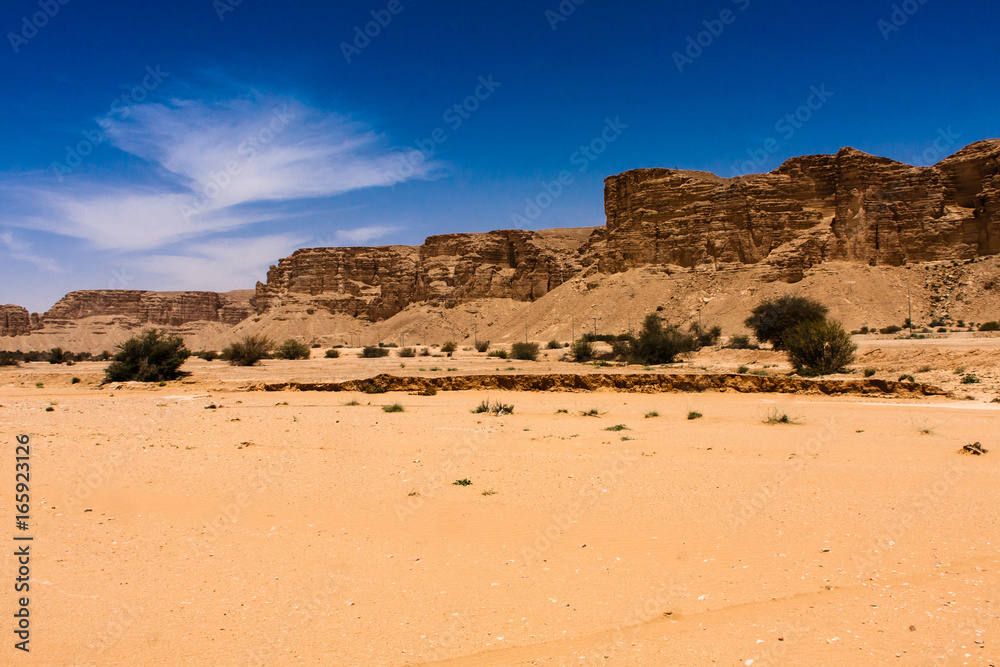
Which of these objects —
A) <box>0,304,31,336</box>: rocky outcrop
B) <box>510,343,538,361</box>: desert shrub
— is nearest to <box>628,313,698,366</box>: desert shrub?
<box>510,343,538,361</box>: desert shrub

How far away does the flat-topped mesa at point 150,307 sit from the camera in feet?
468

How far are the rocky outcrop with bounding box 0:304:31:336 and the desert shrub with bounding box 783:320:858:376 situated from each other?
525ft

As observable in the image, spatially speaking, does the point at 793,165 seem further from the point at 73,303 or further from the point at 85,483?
the point at 73,303

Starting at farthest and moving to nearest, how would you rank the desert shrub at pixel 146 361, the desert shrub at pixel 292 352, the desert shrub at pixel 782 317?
the desert shrub at pixel 292 352
the desert shrub at pixel 782 317
the desert shrub at pixel 146 361

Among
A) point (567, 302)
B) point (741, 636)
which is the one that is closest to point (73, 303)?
point (567, 302)

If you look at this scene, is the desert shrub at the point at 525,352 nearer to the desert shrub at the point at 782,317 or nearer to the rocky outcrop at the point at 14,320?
the desert shrub at the point at 782,317

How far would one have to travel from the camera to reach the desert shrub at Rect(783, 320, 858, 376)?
26797 millimetres

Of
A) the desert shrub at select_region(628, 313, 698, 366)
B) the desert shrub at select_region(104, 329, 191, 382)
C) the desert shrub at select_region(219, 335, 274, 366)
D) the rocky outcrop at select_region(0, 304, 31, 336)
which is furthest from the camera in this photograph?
the rocky outcrop at select_region(0, 304, 31, 336)

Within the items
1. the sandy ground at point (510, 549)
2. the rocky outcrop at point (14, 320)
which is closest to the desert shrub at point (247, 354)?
the sandy ground at point (510, 549)

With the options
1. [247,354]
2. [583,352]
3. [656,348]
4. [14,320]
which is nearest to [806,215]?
[656,348]

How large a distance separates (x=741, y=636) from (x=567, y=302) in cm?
6859

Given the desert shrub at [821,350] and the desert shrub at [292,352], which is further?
the desert shrub at [292,352]

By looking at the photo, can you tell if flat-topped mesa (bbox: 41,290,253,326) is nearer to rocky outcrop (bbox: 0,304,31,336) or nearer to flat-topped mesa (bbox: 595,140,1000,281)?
rocky outcrop (bbox: 0,304,31,336)

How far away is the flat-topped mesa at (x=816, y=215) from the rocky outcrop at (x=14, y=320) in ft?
442
